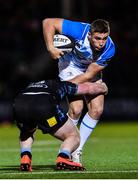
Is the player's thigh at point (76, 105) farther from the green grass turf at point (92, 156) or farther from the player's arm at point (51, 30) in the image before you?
the player's arm at point (51, 30)

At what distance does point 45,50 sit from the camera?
79.2 feet

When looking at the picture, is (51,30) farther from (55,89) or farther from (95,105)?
(55,89)

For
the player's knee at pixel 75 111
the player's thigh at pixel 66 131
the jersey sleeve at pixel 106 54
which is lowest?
the player's knee at pixel 75 111

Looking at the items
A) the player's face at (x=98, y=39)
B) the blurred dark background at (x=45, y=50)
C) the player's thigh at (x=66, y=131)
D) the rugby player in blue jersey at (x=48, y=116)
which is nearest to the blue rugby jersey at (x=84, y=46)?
the player's face at (x=98, y=39)

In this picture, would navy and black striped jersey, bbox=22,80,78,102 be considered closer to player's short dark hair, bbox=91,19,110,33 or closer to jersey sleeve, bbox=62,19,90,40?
player's short dark hair, bbox=91,19,110,33

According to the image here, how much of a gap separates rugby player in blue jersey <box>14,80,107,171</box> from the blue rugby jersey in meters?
0.84

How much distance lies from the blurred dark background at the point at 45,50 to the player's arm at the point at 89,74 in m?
12.0

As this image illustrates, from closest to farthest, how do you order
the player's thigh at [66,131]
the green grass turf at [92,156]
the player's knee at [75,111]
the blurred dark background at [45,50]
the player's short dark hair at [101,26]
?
the green grass turf at [92,156]
the player's thigh at [66,131]
the player's short dark hair at [101,26]
the player's knee at [75,111]
the blurred dark background at [45,50]

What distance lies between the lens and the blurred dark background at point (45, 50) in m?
22.4

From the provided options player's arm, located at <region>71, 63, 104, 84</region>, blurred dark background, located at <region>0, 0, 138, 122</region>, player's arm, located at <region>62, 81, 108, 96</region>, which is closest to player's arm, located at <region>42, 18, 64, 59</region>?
player's arm, located at <region>71, 63, 104, 84</region>

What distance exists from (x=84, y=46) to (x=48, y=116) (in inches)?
59.1

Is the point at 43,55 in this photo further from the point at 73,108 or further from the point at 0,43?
the point at 73,108

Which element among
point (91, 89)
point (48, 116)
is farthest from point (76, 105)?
point (48, 116)

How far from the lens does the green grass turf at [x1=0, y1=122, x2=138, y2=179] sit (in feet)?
28.0
